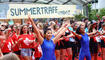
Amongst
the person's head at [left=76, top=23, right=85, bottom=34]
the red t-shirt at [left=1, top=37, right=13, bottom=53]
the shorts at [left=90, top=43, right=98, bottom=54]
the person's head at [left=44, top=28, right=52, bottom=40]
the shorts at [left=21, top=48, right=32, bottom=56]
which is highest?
the person's head at [left=44, top=28, right=52, bottom=40]

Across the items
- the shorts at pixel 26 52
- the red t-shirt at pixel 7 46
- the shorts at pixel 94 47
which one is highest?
the red t-shirt at pixel 7 46

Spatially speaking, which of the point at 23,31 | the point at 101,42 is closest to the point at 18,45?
the point at 23,31

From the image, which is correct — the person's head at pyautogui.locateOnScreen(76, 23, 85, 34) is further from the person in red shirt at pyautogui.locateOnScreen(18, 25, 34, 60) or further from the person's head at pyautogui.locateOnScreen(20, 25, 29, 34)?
the person's head at pyautogui.locateOnScreen(20, 25, 29, 34)

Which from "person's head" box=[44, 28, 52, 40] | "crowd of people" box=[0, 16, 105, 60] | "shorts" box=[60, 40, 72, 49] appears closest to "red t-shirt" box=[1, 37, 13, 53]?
"crowd of people" box=[0, 16, 105, 60]

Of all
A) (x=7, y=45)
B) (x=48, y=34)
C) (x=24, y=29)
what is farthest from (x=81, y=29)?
(x=7, y=45)

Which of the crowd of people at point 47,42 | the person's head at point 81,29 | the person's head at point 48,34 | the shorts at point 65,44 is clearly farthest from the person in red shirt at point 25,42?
the shorts at point 65,44

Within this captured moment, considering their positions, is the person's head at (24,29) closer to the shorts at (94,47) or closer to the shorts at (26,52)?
the shorts at (26,52)

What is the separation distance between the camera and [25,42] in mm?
7117

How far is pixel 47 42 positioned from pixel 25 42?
74.0 inches

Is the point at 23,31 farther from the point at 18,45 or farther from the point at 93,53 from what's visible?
the point at 93,53

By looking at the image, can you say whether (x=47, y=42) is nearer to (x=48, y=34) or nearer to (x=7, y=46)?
(x=48, y=34)

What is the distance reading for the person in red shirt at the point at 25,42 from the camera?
7.12 meters

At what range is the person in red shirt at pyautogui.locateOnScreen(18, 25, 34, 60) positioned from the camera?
280 inches

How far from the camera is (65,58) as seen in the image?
9.56m
